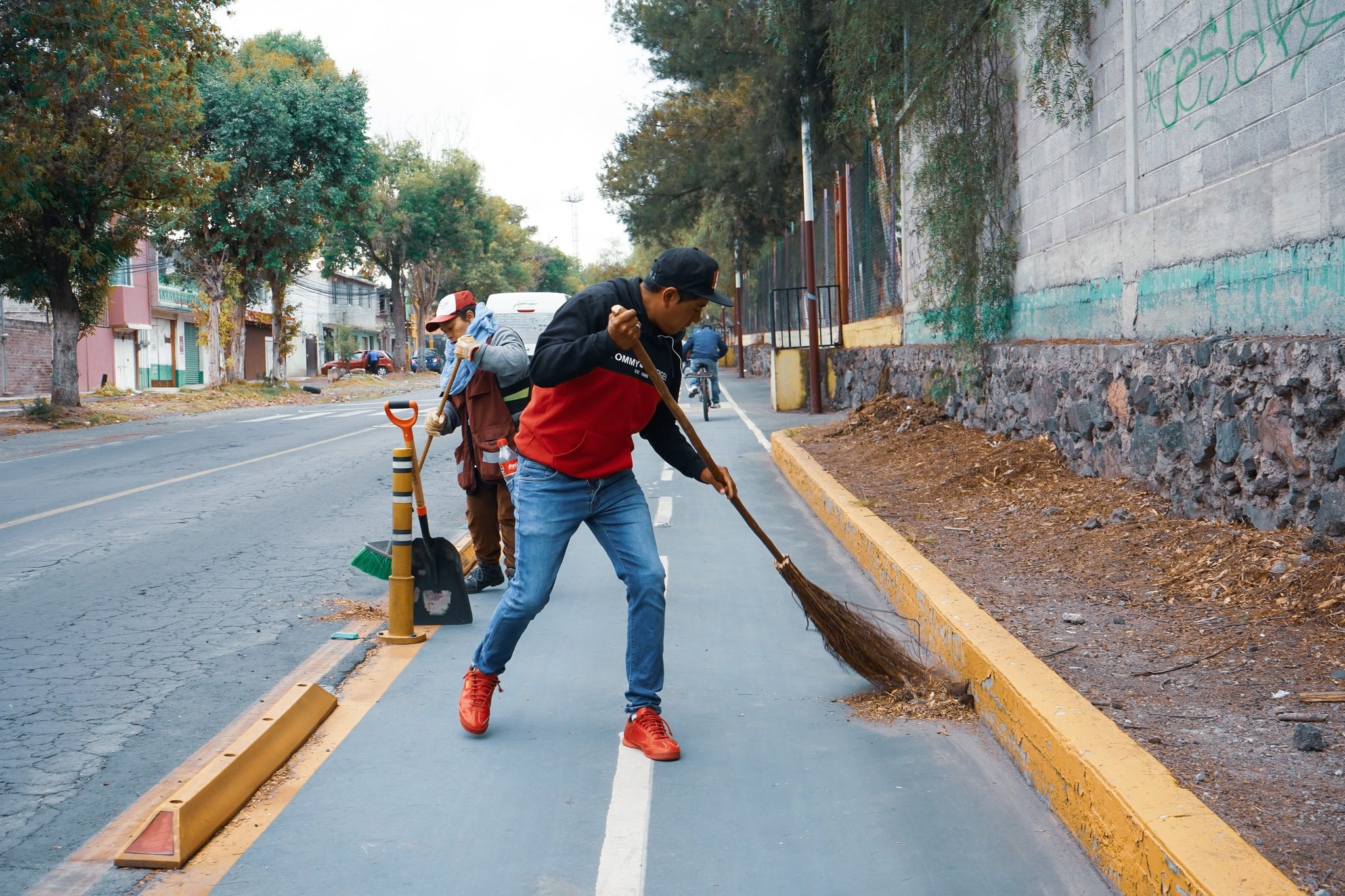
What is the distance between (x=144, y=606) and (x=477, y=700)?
10.5 ft

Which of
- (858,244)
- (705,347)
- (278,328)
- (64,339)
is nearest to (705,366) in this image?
(705,347)

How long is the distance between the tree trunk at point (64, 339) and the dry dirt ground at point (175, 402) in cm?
36

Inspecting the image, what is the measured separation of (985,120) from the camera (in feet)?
36.4

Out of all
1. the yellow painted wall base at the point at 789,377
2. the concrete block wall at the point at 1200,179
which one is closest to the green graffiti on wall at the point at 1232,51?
the concrete block wall at the point at 1200,179

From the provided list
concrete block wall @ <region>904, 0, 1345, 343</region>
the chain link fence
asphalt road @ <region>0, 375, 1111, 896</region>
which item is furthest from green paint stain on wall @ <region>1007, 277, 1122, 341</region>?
the chain link fence

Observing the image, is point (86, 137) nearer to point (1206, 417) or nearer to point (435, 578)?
point (435, 578)

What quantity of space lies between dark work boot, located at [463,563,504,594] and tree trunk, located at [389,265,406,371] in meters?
48.9

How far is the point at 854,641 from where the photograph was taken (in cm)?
491

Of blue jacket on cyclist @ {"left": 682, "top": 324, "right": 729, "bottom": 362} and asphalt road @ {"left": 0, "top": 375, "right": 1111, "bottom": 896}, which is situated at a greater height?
blue jacket on cyclist @ {"left": 682, "top": 324, "right": 729, "bottom": 362}

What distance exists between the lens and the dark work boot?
7094 mm

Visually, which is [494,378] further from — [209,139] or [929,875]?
[209,139]

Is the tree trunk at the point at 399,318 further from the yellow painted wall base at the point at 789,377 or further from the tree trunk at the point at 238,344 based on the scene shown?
the yellow painted wall base at the point at 789,377

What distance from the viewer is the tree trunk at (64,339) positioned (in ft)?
78.1

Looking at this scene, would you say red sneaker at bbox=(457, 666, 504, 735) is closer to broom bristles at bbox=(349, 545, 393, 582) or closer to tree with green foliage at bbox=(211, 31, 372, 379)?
broom bristles at bbox=(349, 545, 393, 582)
